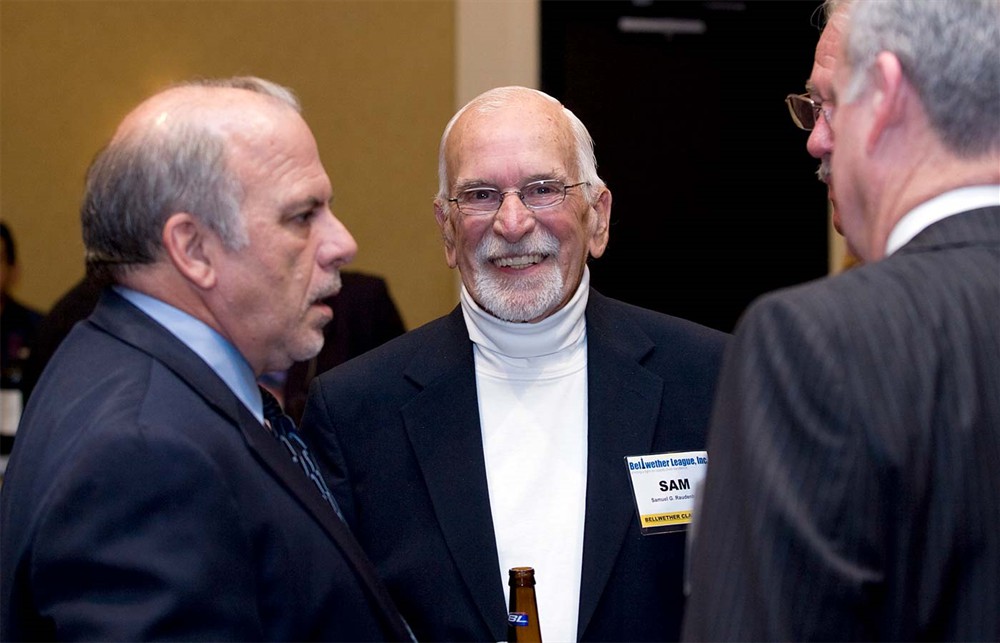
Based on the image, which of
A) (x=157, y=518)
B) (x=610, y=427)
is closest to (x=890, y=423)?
→ (x=157, y=518)

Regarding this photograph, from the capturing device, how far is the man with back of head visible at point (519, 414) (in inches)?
83.2

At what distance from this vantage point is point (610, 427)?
7.37 ft

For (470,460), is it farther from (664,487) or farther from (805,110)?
(805,110)

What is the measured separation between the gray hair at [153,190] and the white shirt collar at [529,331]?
83 cm

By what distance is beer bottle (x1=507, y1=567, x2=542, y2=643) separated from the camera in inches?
74.4

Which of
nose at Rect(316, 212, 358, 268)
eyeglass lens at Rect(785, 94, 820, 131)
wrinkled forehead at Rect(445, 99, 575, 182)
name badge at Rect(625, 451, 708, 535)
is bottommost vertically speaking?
name badge at Rect(625, 451, 708, 535)

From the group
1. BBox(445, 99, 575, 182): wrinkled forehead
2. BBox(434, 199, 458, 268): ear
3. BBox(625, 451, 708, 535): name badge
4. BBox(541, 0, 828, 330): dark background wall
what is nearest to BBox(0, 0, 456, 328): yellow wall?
BBox(541, 0, 828, 330): dark background wall

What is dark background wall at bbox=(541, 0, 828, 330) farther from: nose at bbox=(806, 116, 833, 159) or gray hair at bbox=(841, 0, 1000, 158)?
gray hair at bbox=(841, 0, 1000, 158)

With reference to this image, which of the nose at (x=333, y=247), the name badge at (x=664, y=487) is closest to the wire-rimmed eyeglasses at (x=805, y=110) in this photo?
the name badge at (x=664, y=487)

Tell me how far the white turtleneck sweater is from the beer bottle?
194mm

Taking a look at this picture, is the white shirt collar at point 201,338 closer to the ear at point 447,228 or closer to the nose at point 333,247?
the nose at point 333,247

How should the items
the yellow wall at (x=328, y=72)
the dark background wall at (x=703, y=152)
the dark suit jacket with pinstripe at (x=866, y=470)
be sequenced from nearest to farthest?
the dark suit jacket with pinstripe at (x=866, y=470) → the yellow wall at (x=328, y=72) → the dark background wall at (x=703, y=152)

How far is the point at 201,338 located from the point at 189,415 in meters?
0.17

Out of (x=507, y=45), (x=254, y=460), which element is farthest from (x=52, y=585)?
(x=507, y=45)
